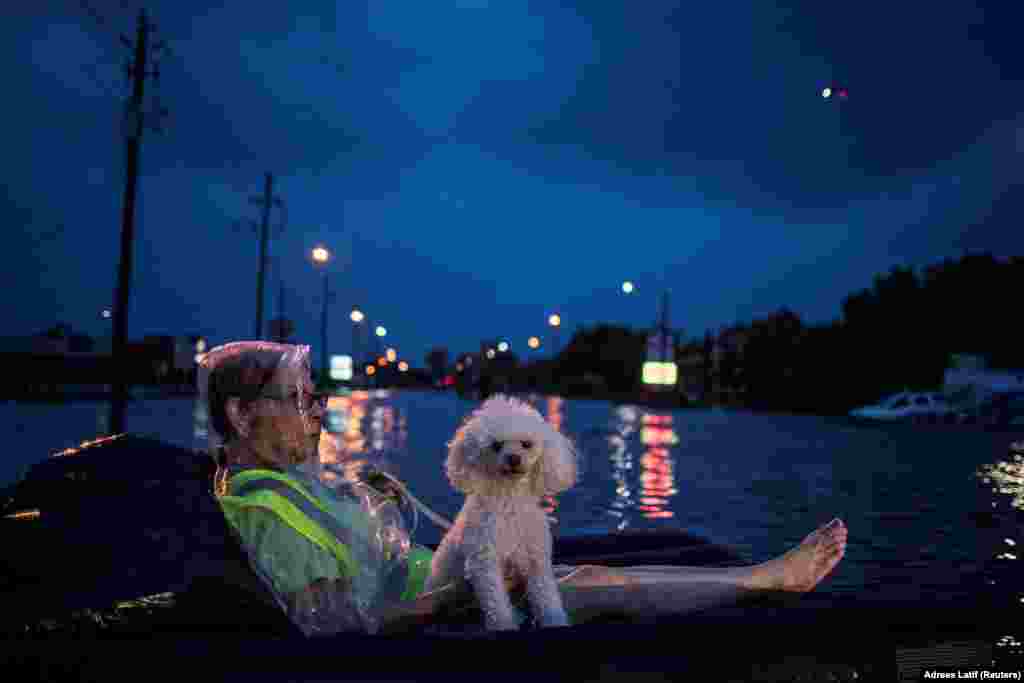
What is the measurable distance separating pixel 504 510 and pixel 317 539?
870mm

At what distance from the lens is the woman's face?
3.05 m

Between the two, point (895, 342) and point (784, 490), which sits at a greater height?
point (895, 342)

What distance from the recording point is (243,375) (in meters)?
3.04

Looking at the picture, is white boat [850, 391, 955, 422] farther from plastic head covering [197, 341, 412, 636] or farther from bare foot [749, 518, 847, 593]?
plastic head covering [197, 341, 412, 636]

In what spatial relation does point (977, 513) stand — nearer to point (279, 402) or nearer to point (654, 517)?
point (654, 517)

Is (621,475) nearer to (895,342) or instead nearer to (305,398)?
(305,398)

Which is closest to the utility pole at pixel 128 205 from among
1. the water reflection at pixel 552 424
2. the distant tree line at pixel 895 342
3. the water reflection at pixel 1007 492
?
the water reflection at pixel 552 424

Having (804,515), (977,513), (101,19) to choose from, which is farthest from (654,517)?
(101,19)

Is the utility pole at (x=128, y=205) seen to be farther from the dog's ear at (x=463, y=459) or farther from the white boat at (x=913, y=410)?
the white boat at (x=913, y=410)

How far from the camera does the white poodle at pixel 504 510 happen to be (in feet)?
11.1

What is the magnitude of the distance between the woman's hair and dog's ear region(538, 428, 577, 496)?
123cm

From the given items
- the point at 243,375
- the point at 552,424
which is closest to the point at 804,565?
the point at 552,424

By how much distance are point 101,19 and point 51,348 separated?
9242 cm

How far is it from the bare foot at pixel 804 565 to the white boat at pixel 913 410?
42.9 meters
